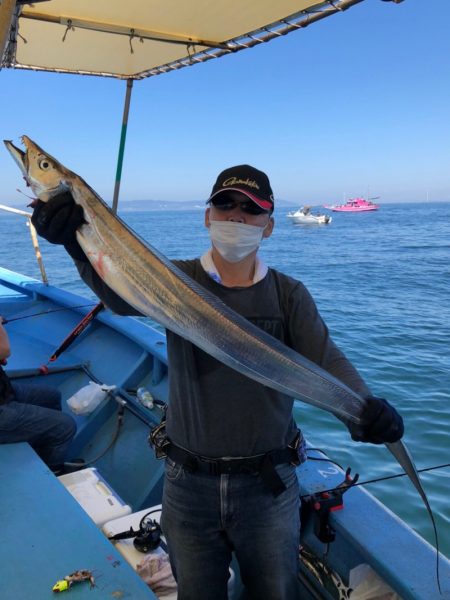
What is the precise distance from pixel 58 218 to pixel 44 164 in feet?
0.79

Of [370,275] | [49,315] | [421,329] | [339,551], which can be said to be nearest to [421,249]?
[370,275]

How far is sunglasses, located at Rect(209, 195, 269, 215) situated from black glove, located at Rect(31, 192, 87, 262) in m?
0.65

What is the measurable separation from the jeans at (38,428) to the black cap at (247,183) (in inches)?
94.9

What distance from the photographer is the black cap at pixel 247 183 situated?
2139mm

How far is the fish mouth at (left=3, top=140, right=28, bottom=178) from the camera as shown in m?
1.88

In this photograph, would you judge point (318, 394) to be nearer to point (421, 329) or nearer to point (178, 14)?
point (178, 14)

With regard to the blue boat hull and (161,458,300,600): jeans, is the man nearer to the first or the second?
(161,458,300,600): jeans

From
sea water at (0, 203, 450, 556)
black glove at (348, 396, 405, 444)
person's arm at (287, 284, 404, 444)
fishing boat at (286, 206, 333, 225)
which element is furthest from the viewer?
fishing boat at (286, 206, 333, 225)

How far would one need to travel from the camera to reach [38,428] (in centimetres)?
367

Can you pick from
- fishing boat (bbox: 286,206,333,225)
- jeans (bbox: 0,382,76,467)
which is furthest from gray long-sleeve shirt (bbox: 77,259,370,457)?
fishing boat (bbox: 286,206,333,225)

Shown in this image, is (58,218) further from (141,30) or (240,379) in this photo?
(141,30)

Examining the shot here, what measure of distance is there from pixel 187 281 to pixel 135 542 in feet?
6.30

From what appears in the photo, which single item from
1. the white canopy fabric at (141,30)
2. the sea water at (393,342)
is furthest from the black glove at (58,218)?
the sea water at (393,342)

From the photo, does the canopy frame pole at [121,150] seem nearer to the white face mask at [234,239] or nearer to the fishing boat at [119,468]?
the fishing boat at [119,468]
